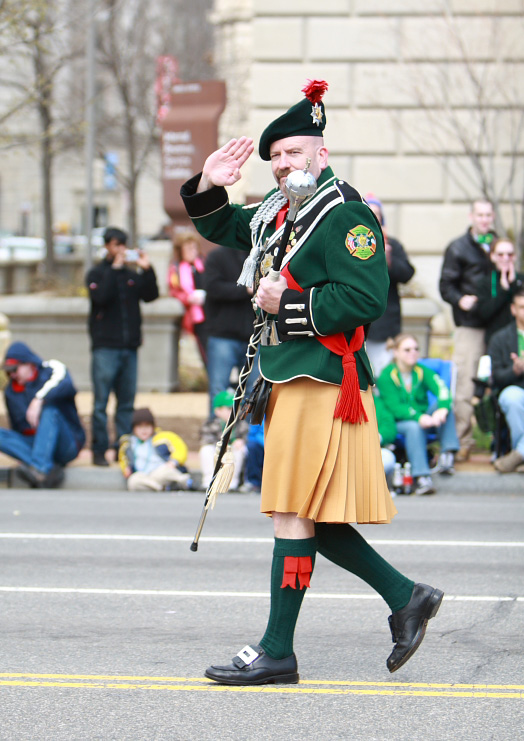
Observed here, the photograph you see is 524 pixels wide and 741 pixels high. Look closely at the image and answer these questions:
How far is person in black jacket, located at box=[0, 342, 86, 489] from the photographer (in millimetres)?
10195

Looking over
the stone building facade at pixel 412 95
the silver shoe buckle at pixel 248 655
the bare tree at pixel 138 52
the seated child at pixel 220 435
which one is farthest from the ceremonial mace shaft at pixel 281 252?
the bare tree at pixel 138 52

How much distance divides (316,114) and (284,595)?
180 cm

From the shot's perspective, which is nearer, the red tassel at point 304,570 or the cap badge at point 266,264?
the red tassel at point 304,570

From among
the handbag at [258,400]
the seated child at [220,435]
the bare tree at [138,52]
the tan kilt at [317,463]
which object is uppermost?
the bare tree at [138,52]

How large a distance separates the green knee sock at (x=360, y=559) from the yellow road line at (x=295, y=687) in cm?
31

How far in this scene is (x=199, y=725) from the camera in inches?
164

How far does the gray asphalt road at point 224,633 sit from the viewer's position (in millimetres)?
4238

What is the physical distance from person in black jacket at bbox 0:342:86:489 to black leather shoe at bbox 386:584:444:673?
6001 mm

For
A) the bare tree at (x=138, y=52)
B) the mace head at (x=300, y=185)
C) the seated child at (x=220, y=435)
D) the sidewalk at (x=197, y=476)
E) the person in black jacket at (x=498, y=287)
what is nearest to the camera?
A: the mace head at (x=300, y=185)

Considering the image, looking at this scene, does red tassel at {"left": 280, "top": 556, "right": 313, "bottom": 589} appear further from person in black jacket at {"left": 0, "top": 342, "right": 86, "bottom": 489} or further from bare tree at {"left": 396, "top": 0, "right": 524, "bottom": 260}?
bare tree at {"left": 396, "top": 0, "right": 524, "bottom": 260}

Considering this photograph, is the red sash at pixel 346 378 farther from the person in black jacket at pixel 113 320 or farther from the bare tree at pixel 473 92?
the bare tree at pixel 473 92

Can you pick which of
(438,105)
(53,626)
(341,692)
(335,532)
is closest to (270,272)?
(335,532)

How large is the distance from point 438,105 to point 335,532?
1285 cm

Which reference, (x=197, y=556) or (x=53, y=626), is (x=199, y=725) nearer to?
(x=53, y=626)
